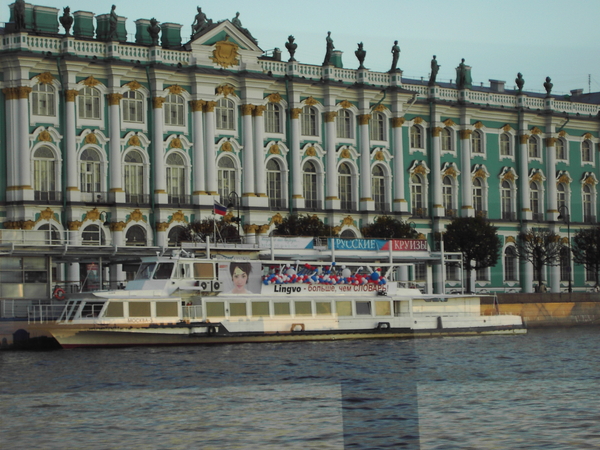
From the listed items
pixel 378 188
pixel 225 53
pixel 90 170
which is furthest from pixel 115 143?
pixel 378 188

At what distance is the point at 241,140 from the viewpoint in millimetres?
61688

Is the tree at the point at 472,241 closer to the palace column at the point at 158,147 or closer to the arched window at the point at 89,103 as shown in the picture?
the palace column at the point at 158,147

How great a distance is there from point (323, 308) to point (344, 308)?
886 millimetres

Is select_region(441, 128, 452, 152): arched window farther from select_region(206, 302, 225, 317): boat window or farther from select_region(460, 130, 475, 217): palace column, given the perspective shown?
select_region(206, 302, 225, 317): boat window

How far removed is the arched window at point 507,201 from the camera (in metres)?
71.9

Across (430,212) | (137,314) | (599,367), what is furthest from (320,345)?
(430,212)

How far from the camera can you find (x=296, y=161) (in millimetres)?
63156

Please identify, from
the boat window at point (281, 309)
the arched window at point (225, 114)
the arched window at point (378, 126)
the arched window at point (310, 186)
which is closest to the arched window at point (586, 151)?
the arched window at point (378, 126)

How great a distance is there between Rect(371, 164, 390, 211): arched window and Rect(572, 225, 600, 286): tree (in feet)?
36.8

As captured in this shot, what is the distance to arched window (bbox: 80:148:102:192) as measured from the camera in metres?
56.8

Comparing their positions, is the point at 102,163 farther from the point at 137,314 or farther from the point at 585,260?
the point at 585,260

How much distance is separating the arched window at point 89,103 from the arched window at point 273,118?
30.8 ft

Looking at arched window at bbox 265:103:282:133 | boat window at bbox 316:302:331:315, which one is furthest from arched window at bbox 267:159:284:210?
boat window at bbox 316:302:331:315

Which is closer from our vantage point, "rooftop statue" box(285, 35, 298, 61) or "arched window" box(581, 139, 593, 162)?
"rooftop statue" box(285, 35, 298, 61)
